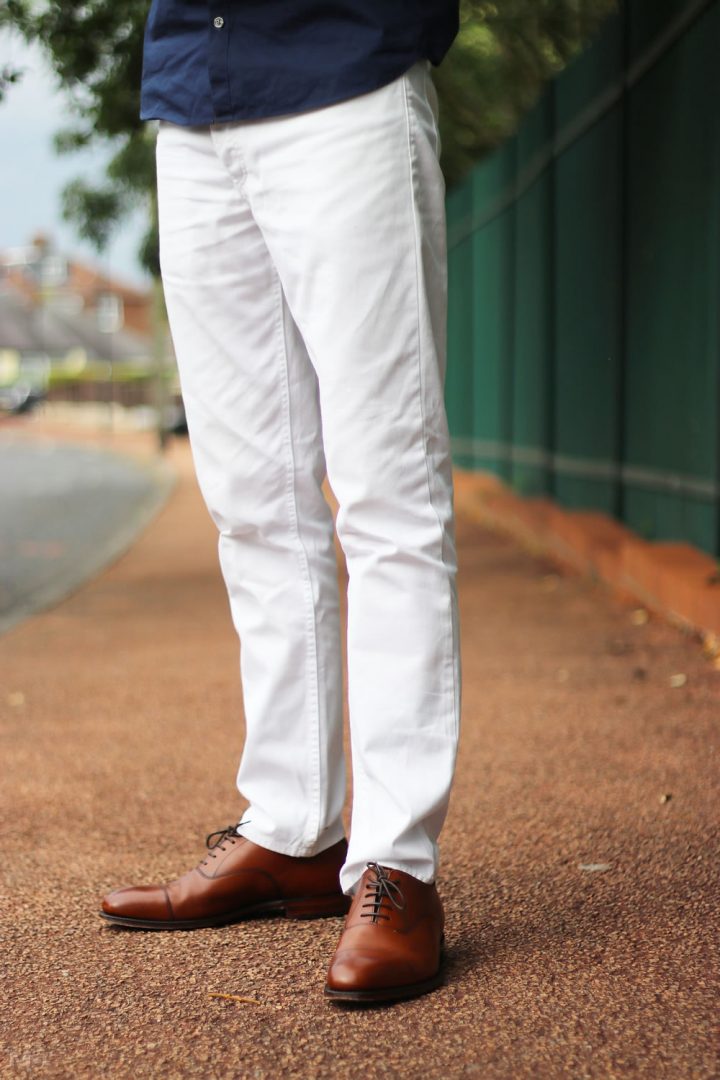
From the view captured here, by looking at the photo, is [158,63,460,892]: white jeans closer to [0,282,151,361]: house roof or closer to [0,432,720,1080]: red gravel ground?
[0,432,720,1080]: red gravel ground

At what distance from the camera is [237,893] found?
2.45 metres

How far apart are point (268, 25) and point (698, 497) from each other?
13.8 feet

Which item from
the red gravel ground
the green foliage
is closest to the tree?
the green foliage

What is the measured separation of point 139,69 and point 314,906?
631cm

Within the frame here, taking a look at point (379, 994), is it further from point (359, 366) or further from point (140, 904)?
point (359, 366)

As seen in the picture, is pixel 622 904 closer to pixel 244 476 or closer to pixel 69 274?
pixel 244 476

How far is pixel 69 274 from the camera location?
118625 millimetres

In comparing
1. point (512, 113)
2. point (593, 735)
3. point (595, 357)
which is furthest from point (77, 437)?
point (593, 735)

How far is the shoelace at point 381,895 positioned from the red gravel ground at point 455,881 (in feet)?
0.46

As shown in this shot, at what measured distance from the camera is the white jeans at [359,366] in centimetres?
215

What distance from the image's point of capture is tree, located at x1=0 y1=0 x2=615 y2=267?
7.73 meters

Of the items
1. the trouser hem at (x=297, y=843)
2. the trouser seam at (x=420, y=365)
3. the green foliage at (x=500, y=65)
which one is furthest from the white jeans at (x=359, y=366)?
the green foliage at (x=500, y=65)

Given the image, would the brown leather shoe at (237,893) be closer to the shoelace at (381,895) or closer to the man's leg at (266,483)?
the man's leg at (266,483)

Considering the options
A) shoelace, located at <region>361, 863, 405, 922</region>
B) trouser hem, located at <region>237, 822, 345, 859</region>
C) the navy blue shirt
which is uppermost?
the navy blue shirt
